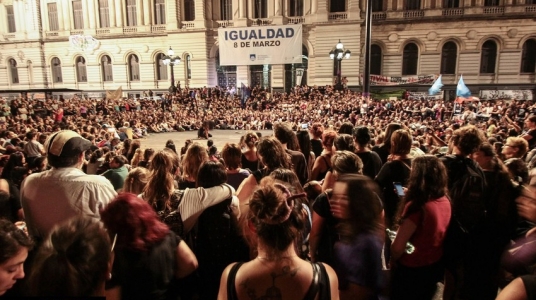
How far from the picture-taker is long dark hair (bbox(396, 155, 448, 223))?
259 cm

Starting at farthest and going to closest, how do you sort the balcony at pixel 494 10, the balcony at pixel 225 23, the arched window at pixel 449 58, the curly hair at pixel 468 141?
1. the balcony at pixel 225 23
2. the arched window at pixel 449 58
3. the balcony at pixel 494 10
4. the curly hair at pixel 468 141

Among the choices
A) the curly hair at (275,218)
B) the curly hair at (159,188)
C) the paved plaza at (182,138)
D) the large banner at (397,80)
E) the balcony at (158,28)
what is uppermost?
the balcony at (158,28)

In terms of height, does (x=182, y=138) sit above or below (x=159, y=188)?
below

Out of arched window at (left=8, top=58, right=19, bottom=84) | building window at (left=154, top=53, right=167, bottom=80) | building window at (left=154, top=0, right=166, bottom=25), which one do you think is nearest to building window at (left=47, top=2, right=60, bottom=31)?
arched window at (left=8, top=58, right=19, bottom=84)

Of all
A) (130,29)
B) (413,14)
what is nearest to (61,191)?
(413,14)

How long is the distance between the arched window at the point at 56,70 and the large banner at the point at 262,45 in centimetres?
2244

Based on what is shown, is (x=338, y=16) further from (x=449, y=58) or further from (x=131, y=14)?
(x=131, y=14)

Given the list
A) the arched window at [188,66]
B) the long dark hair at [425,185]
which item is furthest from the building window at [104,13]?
the long dark hair at [425,185]

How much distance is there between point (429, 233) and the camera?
2605 millimetres

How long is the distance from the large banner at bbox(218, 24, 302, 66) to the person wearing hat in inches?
965

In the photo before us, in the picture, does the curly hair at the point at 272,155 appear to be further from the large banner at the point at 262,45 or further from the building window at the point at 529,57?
the building window at the point at 529,57

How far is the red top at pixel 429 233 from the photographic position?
2.59 m

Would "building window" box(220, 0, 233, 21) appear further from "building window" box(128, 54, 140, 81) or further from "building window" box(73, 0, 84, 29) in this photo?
"building window" box(73, 0, 84, 29)

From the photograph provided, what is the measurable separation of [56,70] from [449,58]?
4008 centimetres
